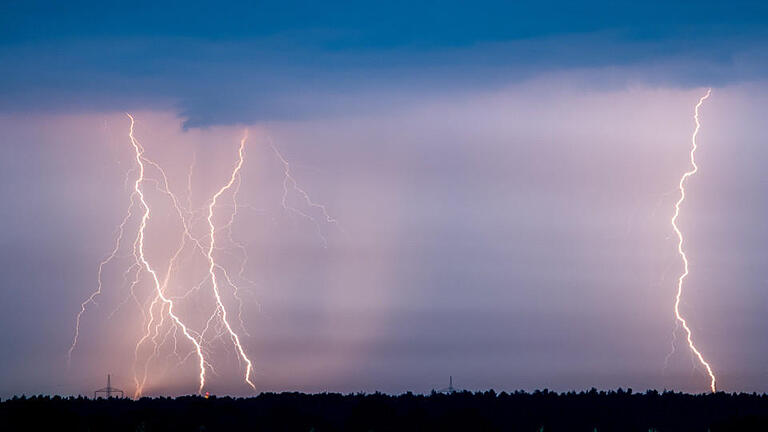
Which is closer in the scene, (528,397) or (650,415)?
(650,415)

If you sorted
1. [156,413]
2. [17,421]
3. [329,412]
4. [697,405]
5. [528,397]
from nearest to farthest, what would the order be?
[17,421], [156,413], [329,412], [697,405], [528,397]

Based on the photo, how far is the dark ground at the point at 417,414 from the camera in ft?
251

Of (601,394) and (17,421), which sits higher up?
(601,394)

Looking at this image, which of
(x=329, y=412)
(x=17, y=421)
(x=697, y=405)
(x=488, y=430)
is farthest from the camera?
(x=697, y=405)

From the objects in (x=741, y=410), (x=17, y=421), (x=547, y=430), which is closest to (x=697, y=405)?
(x=741, y=410)

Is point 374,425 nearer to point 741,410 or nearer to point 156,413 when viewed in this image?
point 156,413

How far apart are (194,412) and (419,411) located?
14.6 metres

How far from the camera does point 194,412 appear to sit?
90.9 m

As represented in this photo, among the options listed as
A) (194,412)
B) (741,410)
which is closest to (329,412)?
(194,412)

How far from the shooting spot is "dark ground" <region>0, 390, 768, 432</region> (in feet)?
251

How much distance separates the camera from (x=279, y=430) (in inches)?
3231

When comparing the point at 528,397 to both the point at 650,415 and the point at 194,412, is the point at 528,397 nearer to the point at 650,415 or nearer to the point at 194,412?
the point at 650,415

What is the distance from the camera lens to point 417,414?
86.4m

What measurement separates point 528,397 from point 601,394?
778cm
